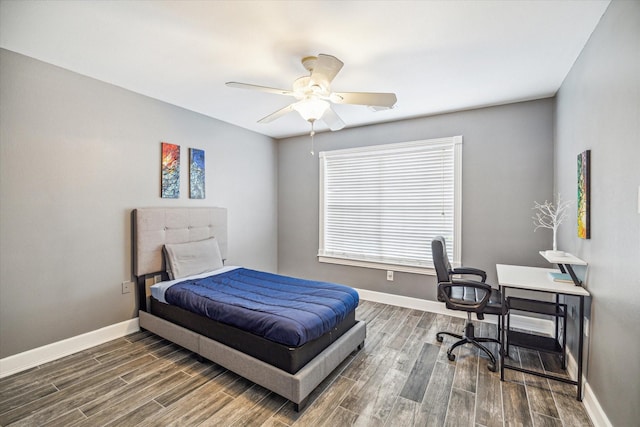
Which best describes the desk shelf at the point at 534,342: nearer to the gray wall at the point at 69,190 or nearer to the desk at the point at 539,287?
the desk at the point at 539,287

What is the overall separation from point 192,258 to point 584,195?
3759 mm

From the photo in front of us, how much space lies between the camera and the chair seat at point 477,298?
2.45 metres

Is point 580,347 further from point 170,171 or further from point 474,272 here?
point 170,171

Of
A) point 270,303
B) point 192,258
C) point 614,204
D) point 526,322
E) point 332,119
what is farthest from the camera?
point 192,258

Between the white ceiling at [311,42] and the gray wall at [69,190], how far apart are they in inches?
10.9

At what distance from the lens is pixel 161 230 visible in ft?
10.5

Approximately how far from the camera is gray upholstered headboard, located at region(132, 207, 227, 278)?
9.89 feet

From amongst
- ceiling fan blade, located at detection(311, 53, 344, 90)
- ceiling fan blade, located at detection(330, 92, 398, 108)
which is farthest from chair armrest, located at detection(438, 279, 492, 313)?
ceiling fan blade, located at detection(311, 53, 344, 90)

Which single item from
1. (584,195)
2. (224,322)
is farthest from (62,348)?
(584,195)

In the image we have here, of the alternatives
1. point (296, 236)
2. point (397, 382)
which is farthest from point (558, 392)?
point (296, 236)

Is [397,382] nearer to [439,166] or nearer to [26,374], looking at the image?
[439,166]

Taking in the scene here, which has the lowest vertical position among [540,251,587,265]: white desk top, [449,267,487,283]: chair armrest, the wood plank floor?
the wood plank floor

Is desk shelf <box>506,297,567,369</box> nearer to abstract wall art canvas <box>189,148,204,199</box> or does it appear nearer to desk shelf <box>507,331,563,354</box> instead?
desk shelf <box>507,331,563,354</box>

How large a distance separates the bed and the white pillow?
1cm
